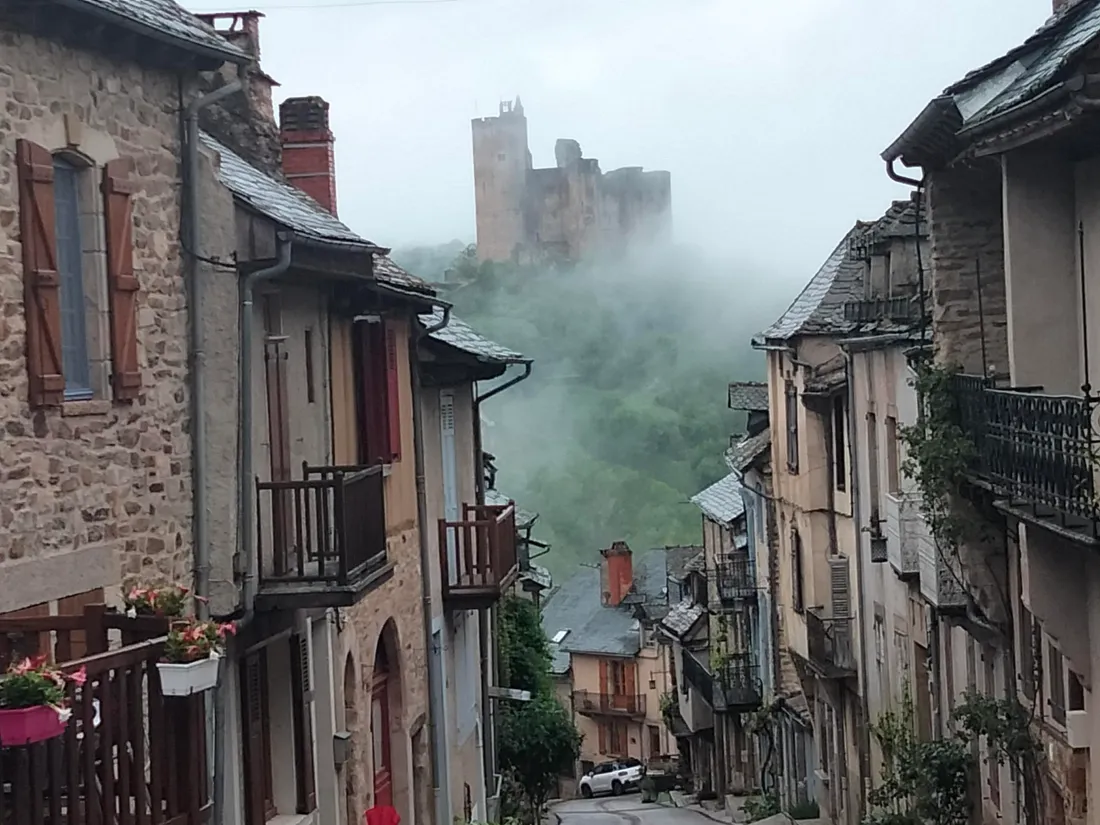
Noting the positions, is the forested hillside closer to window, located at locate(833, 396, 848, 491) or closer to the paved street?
the paved street

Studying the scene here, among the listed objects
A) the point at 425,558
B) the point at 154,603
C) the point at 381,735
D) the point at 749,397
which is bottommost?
the point at 381,735

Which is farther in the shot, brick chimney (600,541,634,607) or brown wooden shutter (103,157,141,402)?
brick chimney (600,541,634,607)

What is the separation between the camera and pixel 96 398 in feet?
32.6

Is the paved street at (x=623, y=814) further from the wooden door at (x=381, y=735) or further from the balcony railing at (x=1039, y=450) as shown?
the balcony railing at (x=1039, y=450)

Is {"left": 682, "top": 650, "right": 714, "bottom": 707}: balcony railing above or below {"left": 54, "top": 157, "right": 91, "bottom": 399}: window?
below

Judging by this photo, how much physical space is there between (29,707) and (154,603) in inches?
77.6

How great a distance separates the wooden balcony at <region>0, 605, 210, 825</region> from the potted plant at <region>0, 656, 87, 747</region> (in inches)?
8.4

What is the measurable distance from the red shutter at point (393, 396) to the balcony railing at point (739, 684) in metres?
20.8

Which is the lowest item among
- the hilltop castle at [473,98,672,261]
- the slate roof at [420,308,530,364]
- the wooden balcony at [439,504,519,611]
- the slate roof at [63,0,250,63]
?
the wooden balcony at [439,504,519,611]

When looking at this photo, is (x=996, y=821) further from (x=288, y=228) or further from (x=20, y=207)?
(x=20, y=207)

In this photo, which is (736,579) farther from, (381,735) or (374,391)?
(374,391)

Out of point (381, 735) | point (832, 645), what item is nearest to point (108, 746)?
point (381, 735)

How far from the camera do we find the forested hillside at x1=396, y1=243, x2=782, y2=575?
85.3 m

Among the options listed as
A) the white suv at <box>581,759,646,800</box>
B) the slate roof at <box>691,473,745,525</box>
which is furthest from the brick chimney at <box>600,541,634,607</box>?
the slate roof at <box>691,473,745,525</box>
